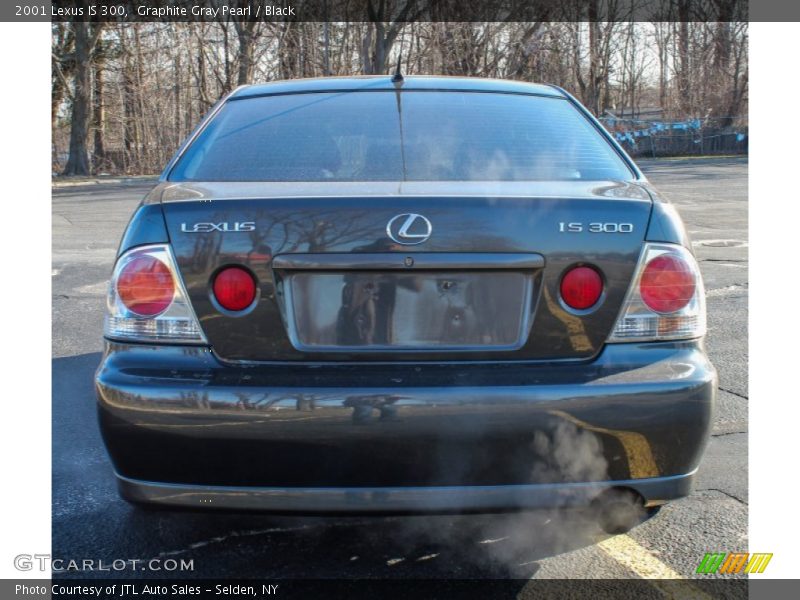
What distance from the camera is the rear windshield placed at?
272cm

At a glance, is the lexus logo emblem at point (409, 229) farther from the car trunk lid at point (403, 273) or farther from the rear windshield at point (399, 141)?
the rear windshield at point (399, 141)

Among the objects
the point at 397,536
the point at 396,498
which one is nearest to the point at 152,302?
the point at 396,498

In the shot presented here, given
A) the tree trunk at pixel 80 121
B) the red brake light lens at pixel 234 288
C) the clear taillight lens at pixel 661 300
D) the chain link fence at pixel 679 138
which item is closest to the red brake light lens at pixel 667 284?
the clear taillight lens at pixel 661 300

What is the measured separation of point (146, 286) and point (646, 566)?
6.17ft

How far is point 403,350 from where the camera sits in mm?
2314

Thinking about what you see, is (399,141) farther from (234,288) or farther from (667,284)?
(667,284)

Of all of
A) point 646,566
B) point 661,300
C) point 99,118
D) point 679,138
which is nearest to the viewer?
point 661,300

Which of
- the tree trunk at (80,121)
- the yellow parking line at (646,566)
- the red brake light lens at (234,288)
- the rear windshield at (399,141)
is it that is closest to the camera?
the red brake light lens at (234,288)

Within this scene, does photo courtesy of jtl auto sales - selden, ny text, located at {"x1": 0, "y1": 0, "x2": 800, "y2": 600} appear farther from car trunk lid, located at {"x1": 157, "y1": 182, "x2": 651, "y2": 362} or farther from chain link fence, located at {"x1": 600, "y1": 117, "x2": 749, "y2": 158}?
chain link fence, located at {"x1": 600, "y1": 117, "x2": 749, "y2": 158}

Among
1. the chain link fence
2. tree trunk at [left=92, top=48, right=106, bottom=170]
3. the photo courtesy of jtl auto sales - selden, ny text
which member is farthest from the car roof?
tree trunk at [left=92, top=48, right=106, bottom=170]

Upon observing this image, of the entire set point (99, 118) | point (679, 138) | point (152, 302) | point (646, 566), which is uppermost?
point (99, 118)

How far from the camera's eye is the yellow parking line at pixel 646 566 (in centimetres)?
259

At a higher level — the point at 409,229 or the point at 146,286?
the point at 409,229
